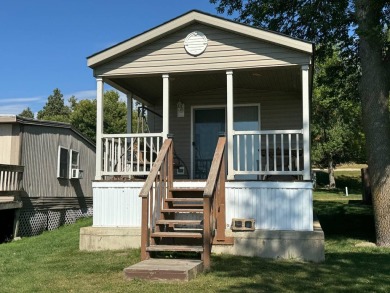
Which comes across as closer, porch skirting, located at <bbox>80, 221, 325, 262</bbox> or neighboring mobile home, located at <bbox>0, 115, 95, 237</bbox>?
porch skirting, located at <bbox>80, 221, 325, 262</bbox>

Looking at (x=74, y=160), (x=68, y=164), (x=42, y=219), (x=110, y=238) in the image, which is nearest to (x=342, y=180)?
(x=74, y=160)

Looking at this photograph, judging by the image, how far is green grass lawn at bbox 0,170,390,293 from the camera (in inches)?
193

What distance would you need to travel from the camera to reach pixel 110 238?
7320 mm

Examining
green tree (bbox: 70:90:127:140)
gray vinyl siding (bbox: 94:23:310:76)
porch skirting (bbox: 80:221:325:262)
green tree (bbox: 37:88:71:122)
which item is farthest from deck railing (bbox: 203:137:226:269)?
green tree (bbox: 37:88:71:122)

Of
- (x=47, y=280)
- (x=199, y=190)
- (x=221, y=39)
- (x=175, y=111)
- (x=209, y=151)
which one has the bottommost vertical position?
(x=47, y=280)

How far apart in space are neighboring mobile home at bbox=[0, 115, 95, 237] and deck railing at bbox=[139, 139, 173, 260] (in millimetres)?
6028

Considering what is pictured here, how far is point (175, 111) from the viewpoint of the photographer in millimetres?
10312

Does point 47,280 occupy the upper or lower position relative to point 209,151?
lower

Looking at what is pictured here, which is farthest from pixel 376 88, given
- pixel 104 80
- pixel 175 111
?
pixel 104 80

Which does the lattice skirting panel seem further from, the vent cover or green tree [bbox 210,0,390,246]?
green tree [bbox 210,0,390,246]

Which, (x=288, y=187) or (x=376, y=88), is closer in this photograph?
(x=288, y=187)

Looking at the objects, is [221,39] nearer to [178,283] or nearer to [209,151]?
[209,151]

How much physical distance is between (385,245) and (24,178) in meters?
9.57

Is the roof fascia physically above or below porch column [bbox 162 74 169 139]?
above
